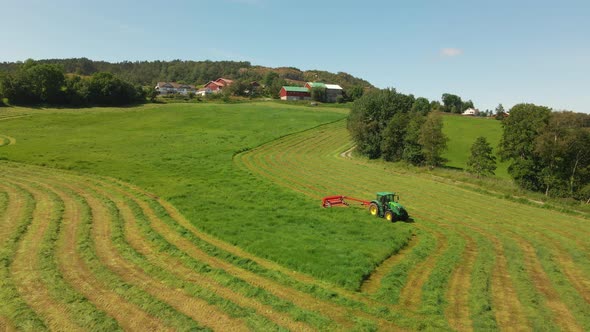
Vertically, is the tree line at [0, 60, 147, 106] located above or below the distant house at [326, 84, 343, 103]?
below

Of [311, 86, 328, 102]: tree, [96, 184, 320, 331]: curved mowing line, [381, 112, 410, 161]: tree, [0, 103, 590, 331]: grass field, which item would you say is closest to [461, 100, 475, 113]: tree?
[311, 86, 328, 102]: tree

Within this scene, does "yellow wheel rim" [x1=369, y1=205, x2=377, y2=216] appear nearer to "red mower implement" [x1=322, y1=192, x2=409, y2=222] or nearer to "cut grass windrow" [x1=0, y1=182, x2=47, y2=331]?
"red mower implement" [x1=322, y1=192, x2=409, y2=222]

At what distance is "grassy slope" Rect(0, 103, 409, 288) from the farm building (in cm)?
6413

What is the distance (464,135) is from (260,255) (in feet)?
243

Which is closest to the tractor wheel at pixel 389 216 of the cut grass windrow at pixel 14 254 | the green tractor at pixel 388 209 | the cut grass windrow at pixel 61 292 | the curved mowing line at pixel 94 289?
the green tractor at pixel 388 209

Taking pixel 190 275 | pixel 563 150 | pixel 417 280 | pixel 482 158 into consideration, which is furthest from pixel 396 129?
pixel 190 275

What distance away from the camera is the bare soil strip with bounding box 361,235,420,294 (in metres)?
14.4

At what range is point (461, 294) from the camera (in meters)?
14.3

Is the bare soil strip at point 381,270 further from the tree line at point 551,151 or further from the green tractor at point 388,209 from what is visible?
the tree line at point 551,151

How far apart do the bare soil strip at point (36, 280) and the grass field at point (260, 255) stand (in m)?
0.06

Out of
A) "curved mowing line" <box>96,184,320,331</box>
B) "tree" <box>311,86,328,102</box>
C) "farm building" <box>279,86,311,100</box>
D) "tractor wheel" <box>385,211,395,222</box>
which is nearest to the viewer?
"curved mowing line" <box>96,184,320,331</box>

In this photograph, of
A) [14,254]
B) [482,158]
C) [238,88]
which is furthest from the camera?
[238,88]

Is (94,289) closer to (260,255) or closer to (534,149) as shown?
(260,255)

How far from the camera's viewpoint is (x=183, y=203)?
24.3 meters
